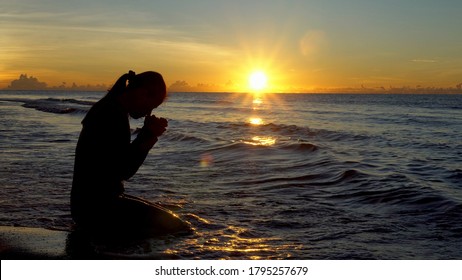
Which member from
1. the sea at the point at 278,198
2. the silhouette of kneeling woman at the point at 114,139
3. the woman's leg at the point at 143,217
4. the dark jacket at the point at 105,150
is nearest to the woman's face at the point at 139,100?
the silhouette of kneeling woman at the point at 114,139

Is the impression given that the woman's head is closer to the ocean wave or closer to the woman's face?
the woman's face

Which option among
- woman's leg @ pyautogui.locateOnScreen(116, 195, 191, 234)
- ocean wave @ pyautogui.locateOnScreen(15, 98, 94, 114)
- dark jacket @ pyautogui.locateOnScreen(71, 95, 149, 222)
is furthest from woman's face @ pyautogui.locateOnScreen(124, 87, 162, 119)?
ocean wave @ pyautogui.locateOnScreen(15, 98, 94, 114)

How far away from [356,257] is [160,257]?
88.7 inches

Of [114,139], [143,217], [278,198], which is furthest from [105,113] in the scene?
[278,198]

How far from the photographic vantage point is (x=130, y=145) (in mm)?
→ 5602

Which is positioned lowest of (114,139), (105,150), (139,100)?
(105,150)

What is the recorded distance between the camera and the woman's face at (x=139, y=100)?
5.52 m

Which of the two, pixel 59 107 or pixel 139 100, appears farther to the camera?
pixel 59 107

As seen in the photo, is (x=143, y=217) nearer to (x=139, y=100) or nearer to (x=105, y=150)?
(x=105, y=150)

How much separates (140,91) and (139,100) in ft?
0.33

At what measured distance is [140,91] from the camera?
5516 mm

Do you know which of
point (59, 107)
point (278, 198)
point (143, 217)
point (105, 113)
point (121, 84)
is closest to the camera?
point (105, 113)

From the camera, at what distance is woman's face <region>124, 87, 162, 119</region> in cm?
552

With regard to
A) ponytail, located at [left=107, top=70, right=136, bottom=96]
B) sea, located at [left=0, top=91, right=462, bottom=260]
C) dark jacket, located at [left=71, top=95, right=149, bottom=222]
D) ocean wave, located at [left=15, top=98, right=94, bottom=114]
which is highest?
ponytail, located at [left=107, top=70, right=136, bottom=96]
